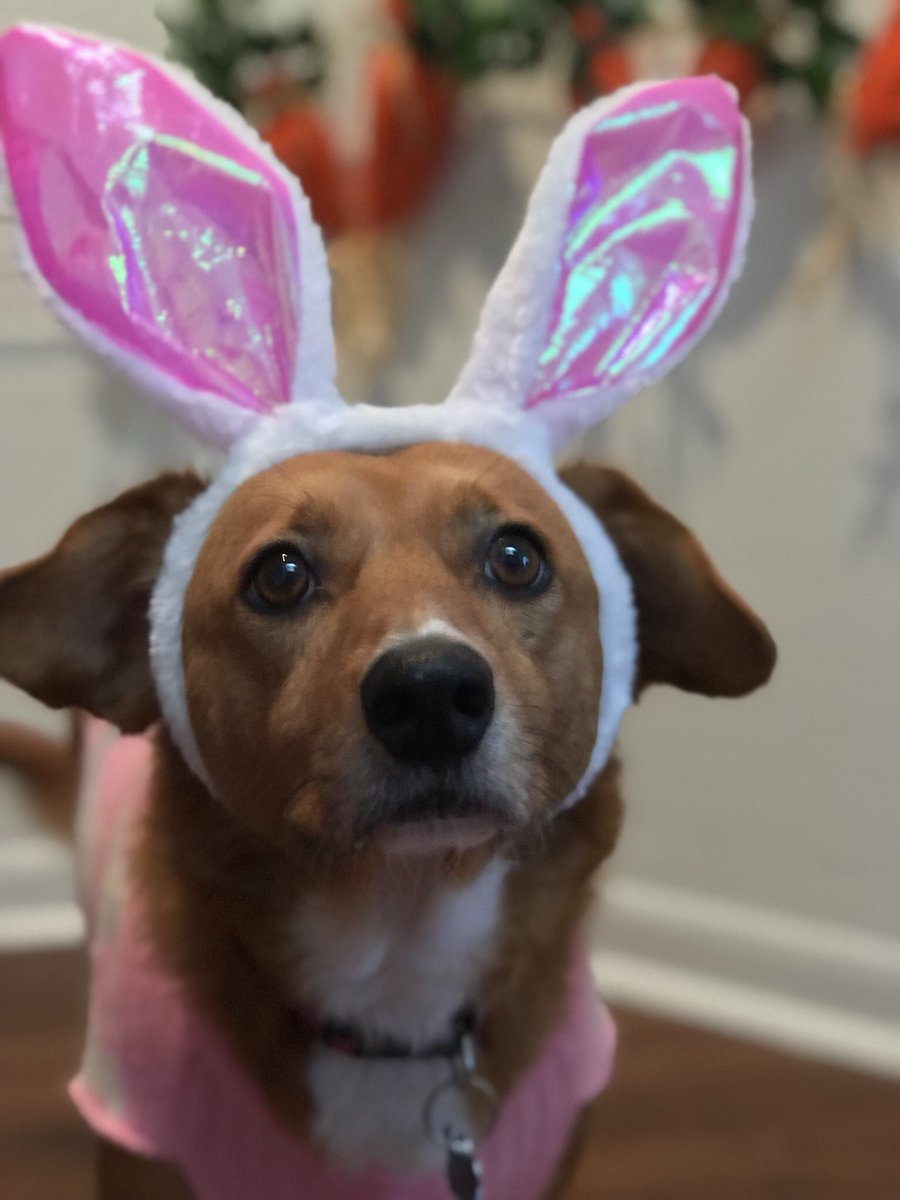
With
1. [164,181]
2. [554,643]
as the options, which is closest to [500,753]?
[554,643]

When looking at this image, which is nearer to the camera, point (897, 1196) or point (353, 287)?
point (897, 1196)

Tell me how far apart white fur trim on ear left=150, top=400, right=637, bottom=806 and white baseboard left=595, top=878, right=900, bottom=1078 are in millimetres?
883

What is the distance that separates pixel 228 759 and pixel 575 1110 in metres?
0.44

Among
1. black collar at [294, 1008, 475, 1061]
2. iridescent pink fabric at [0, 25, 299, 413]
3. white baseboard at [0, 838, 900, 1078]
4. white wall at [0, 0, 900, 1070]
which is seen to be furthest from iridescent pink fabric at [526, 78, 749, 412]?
white baseboard at [0, 838, 900, 1078]

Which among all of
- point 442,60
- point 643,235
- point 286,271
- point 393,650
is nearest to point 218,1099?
point 393,650

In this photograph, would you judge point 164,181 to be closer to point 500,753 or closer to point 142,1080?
point 500,753

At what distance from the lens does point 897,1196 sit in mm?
1319

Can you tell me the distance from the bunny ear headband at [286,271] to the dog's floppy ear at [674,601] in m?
0.05

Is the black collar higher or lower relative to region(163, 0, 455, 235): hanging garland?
lower

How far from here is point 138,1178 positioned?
2.87ft

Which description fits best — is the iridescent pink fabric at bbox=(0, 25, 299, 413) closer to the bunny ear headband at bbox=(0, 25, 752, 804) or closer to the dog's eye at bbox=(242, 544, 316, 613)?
the bunny ear headband at bbox=(0, 25, 752, 804)

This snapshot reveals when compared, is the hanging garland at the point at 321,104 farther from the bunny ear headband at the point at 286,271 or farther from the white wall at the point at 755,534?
the bunny ear headband at the point at 286,271

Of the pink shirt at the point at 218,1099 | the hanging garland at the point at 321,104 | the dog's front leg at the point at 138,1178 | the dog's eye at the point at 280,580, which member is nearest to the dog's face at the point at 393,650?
the dog's eye at the point at 280,580

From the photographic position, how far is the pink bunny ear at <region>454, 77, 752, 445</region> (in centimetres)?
83
